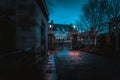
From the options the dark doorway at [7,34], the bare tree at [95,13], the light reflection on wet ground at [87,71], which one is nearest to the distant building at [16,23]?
the dark doorway at [7,34]

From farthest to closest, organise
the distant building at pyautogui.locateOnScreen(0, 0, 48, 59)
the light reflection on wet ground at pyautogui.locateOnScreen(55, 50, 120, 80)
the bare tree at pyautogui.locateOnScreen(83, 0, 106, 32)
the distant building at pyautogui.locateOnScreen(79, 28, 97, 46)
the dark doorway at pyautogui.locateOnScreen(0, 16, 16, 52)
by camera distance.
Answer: the distant building at pyautogui.locateOnScreen(79, 28, 97, 46) < the bare tree at pyautogui.locateOnScreen(83, 0, 106, 32) < the distant building at pyautogui.locateOnScreen(0, 0, 48, 59) < the dark doorway at pyautogui.locateOnScreen(0, 16, 16, 52) < the light reflection on wet ground at pyautogui.locateOnScreen(55, 50, 120, 80)

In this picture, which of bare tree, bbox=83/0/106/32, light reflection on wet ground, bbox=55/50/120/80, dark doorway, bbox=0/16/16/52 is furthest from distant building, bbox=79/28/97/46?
dark doorway, bbox=0/16/16/52

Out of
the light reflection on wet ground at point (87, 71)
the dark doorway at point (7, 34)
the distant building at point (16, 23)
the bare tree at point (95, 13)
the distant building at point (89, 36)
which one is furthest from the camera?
the distant building at point (89, 36)

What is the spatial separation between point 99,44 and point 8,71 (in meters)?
29.0

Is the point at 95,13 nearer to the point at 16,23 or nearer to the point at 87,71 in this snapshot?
the point at 16,23

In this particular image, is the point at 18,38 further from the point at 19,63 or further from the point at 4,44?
the point at 19,63

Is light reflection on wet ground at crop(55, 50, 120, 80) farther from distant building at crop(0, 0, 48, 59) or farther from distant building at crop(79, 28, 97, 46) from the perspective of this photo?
distant building at crop(79, 28, 97, 46)

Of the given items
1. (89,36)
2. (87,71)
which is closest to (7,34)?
(87,71)

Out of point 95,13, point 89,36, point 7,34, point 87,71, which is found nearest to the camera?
point 87,71

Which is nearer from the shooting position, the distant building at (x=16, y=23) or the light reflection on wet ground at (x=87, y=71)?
the light reflection on wet ground at (x=87, y=71)

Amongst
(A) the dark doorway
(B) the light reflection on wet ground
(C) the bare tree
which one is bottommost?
(B) the light reflection on wet ground

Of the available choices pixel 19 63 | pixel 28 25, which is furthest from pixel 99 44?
pixel 19 63

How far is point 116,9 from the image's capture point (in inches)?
802

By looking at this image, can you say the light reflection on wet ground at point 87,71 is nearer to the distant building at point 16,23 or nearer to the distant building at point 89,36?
the distant building at point 16,23
